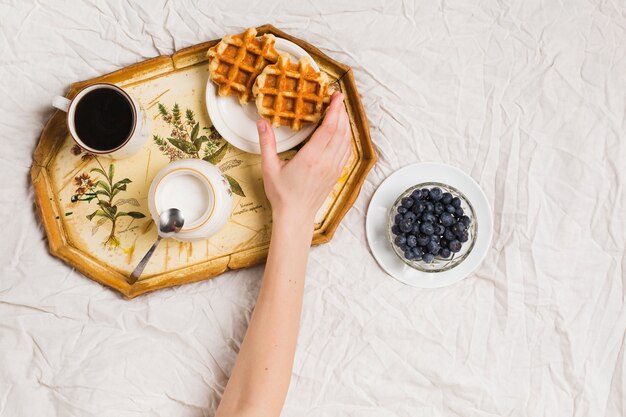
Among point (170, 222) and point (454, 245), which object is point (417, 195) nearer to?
point (454, 245)

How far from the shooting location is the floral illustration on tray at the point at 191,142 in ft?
4.18

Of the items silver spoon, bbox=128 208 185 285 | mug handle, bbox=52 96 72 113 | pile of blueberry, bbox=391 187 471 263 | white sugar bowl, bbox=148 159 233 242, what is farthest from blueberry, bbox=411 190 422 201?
mug handle, bbox=52 96 72 113

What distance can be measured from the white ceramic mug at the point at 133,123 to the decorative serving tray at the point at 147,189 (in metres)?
0.06

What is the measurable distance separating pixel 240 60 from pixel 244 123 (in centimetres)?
16

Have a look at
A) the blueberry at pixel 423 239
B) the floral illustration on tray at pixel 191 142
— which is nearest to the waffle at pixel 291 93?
the floral illustration on tray at pixel 191 142

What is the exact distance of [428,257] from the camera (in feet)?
3.92

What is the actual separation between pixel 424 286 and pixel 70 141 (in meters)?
1.03

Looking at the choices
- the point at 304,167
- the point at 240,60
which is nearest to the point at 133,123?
the point at 240,60

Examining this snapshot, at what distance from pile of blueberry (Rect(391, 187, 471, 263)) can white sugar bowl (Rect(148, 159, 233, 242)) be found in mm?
450

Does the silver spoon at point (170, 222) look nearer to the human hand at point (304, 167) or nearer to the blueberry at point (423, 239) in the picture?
the human hand at point (304, 167)

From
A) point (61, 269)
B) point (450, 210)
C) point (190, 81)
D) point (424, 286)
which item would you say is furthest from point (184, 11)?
point (424, 286)

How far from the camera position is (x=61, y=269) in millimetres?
1286

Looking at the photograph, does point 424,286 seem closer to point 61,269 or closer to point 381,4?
point 381,4

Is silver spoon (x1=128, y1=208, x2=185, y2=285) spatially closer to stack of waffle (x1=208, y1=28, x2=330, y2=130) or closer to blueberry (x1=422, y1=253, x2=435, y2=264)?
stack of waffle (x1=208, y1=28, x2=330, y2=130)
